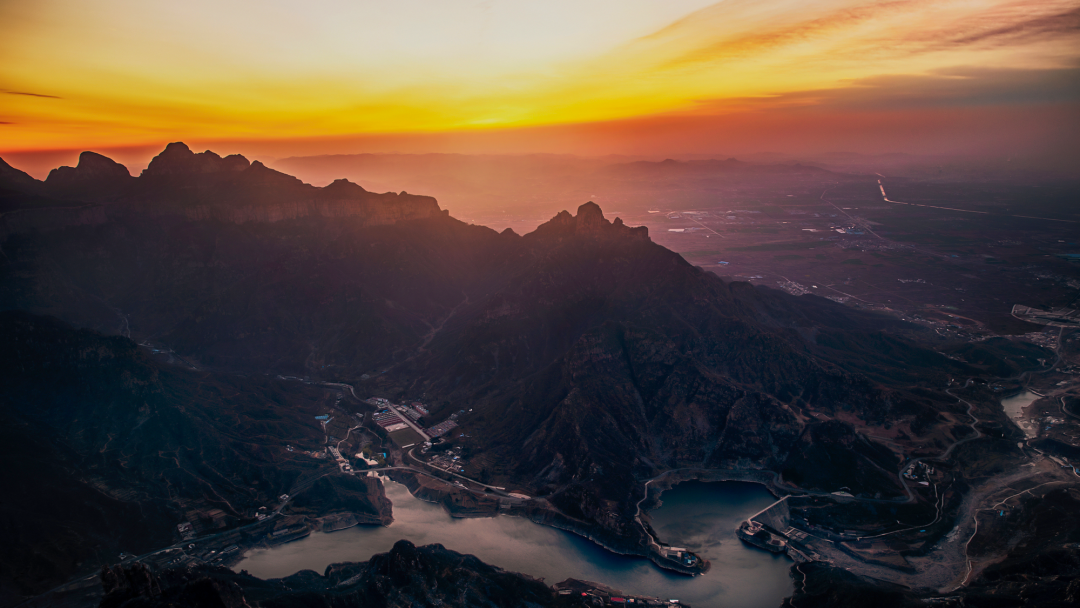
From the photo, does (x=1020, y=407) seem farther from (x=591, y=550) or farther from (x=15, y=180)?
(x=15, y=180)

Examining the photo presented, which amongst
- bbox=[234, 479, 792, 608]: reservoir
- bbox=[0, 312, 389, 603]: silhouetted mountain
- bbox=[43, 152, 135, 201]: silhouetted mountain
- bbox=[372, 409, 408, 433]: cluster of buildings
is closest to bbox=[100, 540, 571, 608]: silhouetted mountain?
bbox=[234, 479, 792, 608]: reservoir

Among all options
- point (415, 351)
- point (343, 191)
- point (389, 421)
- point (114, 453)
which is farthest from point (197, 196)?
point (389, 421)

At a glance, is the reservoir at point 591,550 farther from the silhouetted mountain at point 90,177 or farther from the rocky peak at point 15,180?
the rocky peak at point 15,180

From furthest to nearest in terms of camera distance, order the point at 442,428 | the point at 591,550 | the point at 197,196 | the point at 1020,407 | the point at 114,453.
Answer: the point at 197,196
the point at 1020,407
the point at 442,428
the point at 114,453
the point at 591,550

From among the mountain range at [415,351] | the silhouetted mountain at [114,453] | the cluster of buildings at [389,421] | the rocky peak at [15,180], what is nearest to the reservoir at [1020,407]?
the mountain range at [415,351]

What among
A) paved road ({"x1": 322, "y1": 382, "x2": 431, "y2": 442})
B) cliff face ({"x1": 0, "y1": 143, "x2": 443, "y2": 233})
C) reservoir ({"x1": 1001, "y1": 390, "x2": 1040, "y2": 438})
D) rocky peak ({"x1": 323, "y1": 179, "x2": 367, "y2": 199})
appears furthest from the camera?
rocky peak ({"x1": 323, "y1": 179, "x2": 367, "y2": 199})

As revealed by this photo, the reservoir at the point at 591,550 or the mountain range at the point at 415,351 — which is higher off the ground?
the mountain range at the point at 415,351

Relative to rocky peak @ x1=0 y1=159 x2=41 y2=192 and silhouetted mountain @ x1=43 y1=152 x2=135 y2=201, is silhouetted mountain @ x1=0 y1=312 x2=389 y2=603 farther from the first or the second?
rocky peak @ x1=0 y1=159 x2=41 y2=192

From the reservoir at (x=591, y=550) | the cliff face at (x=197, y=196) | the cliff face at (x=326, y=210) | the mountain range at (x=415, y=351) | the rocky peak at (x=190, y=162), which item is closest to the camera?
the reservoir at (x=591, y=550)

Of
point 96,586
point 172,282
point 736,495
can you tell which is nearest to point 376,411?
point 96,586

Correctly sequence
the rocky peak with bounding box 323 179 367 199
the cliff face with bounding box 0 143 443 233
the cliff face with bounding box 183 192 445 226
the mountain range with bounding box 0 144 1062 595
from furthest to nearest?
1. the rocky peak with bounding box 323 179 367 199
2. the cliff face with bounding box 183 192 445 226
3. the cliff face with bounding box 0 143 443 233
4. the mountain range with bounding box 0 144 1062 595
